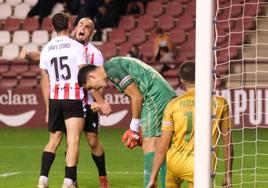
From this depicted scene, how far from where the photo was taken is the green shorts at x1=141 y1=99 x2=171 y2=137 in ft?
28.2

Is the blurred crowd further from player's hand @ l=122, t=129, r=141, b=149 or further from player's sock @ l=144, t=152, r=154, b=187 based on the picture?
player's hand @ l=122, t=129, r=141, b=149

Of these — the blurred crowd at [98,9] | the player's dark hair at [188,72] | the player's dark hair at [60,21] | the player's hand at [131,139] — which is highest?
the blurred crowd at [98,9]

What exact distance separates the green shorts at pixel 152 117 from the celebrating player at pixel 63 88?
1.95m

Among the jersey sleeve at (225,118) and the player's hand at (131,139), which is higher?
the jersey sleeve at (225,118)

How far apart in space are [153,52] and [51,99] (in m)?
12.2

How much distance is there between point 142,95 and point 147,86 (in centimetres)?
10

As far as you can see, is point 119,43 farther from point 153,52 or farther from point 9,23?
point 9,23

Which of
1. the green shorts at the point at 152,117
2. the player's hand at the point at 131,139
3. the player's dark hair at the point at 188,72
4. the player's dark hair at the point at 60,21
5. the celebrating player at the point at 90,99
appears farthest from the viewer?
the celebrating player at the point at 90,99

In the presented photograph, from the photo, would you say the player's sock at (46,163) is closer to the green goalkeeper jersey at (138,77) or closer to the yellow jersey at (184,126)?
the green goalkeeper jersey at (138,77)

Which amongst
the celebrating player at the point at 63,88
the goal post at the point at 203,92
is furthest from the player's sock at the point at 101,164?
the goal post at the point at 203,92

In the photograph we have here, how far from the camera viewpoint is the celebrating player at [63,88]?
10539 millimetres

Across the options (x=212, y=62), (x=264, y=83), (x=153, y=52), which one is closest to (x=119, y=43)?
(x=153, y=52)

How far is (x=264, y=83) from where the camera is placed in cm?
1905

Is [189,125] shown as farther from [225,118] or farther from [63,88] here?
[63,88]
